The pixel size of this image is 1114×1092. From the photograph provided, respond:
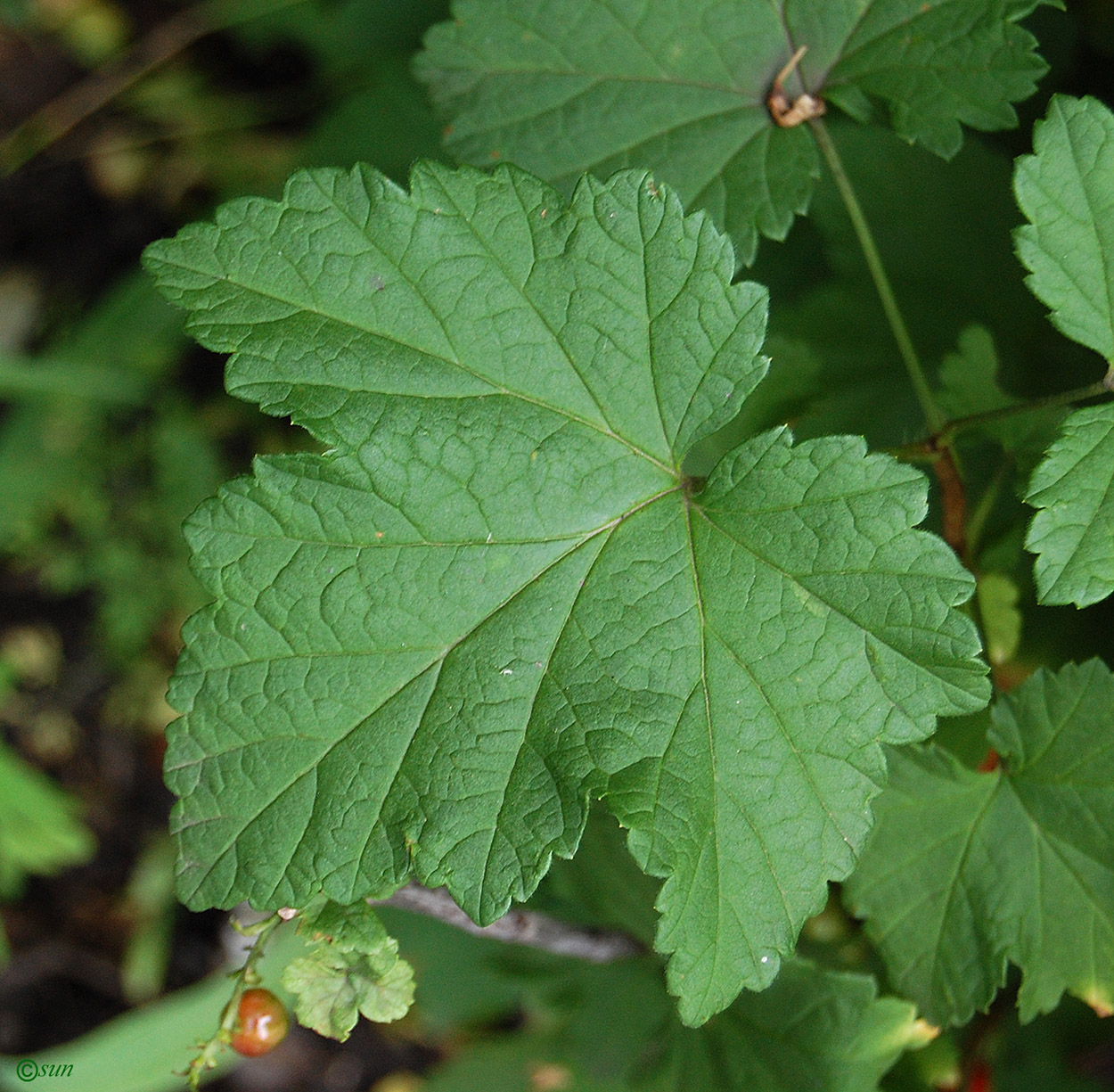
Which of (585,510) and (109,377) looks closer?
(585,510)

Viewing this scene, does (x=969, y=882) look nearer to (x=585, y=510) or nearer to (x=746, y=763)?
(x=746, y=763)

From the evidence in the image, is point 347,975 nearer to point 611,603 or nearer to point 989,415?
point 611,603

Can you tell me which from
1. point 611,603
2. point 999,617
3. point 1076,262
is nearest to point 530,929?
point 611,603

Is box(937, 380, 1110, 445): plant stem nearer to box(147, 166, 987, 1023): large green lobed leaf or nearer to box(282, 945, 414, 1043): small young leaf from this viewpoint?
box(147, 166, 987, 1023): large green lobed leaf

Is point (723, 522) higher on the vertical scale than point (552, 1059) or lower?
higher

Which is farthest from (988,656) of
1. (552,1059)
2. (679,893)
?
(552,1059)

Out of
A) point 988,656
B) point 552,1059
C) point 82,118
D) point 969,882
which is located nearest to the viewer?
point 969,882

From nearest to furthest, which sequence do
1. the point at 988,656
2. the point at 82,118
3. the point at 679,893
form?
the point at 679,893, the point at 988,656, the point at 82,118
